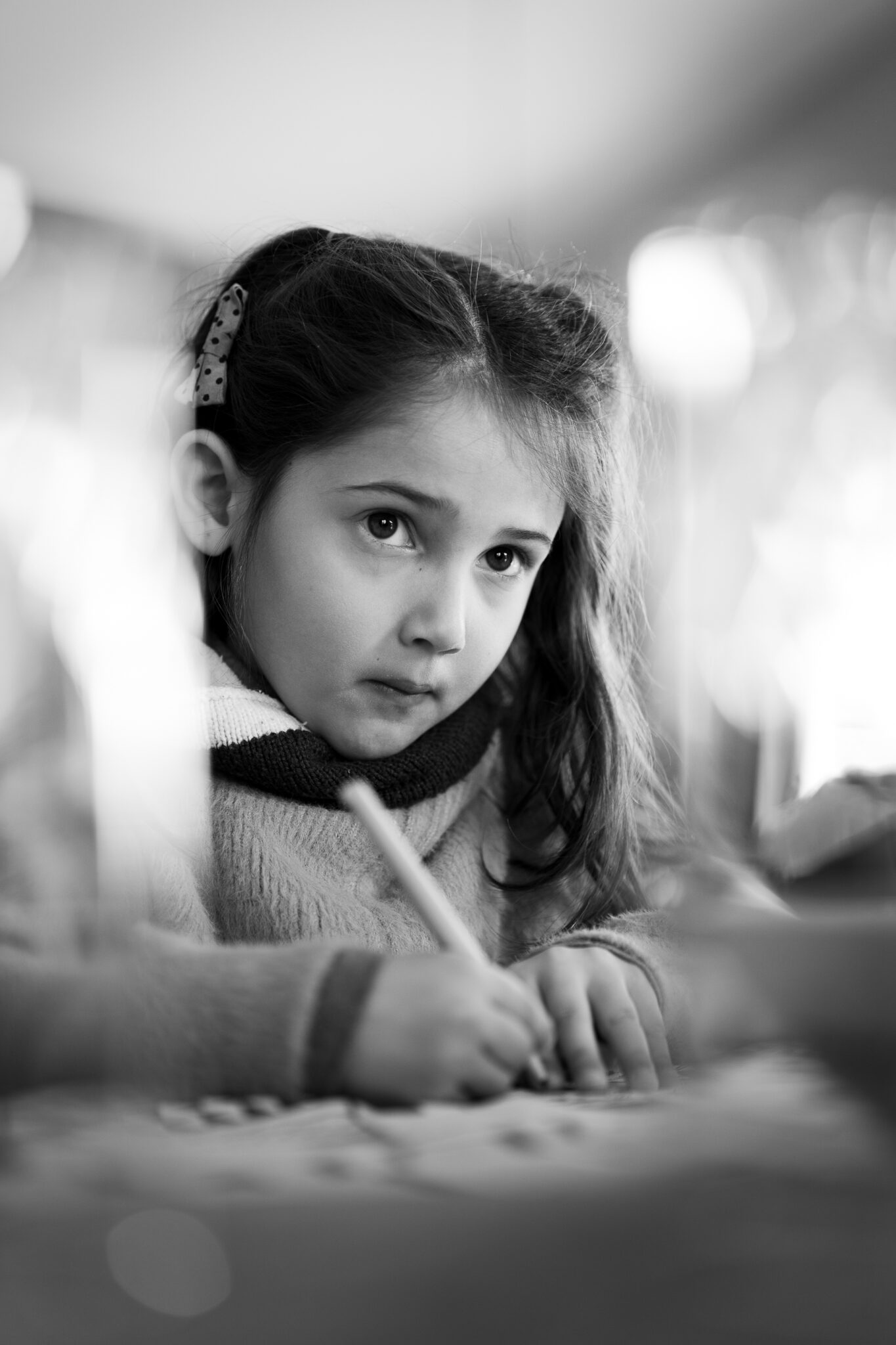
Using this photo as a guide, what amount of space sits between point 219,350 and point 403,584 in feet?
0.48

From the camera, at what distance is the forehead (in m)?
0.46

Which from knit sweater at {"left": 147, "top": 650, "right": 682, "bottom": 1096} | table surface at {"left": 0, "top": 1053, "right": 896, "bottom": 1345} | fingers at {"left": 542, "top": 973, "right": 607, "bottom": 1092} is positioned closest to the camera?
table surface at {"left": 0, "top": 1053, "right": 896, "bottom": 1345}

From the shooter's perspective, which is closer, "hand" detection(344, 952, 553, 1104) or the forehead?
"hand" detection(344, 952, 553, 1104)

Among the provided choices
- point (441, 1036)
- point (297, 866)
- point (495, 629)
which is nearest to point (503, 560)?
point (495, 629)

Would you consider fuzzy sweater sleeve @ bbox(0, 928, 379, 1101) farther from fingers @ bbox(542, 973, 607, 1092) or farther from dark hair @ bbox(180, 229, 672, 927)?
dark hair @ bbox(180, 229, 672, 927)

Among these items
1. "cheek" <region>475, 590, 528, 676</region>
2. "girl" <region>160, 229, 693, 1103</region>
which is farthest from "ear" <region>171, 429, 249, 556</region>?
"cheek" <region>475, 590, 528, 676</region>

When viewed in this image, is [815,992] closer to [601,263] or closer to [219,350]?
[601,263]

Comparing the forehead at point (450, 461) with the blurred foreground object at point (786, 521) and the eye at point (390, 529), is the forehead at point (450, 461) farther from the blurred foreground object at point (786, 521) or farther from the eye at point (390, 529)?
the blurred foreground object at point (786, 521)

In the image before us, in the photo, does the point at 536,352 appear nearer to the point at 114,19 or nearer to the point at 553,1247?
the point at 114,19

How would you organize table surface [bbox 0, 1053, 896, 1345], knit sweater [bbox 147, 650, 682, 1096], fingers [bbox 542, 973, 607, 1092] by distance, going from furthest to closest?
knit sweater [bbox 147, 650, 682, 1096] < fingers [bbox 542, 973, 607, 1092] < table surface [bbox 0, 1053, 896, 1345]

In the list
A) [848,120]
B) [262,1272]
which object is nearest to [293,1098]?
[262,1272]

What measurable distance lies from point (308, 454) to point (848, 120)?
0.25m

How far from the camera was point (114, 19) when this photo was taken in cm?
35

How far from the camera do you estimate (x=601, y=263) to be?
384 mm
